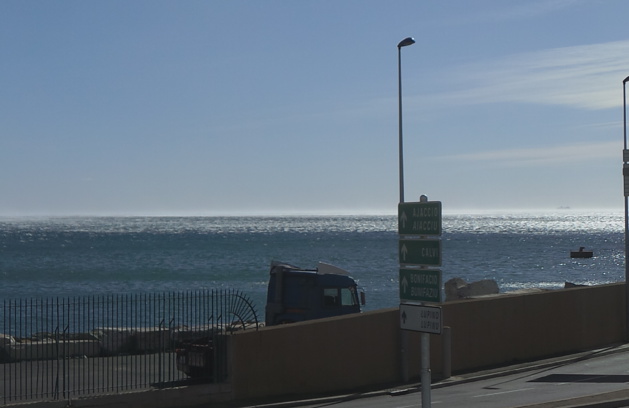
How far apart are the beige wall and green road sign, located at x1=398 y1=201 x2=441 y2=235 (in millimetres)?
6735

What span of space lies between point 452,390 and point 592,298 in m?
8.87

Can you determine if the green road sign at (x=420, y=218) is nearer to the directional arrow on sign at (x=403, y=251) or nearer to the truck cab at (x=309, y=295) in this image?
the directional arrow on sign at (x=403, y=251)

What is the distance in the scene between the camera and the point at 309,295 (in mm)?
28172

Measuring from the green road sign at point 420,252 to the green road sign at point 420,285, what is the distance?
0.13 m

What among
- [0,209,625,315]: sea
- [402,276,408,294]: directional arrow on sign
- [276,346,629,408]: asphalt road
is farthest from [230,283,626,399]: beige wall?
[0,209,625,315]: sea

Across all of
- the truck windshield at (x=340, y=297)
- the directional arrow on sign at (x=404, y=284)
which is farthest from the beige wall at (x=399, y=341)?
the directional arrow on sign at (x=404, y=284)

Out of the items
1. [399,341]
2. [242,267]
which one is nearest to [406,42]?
[399,341]

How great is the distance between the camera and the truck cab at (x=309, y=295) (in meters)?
28.1

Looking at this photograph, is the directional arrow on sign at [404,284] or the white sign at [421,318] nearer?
the white sign at [421,318]

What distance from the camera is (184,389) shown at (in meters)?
18.8

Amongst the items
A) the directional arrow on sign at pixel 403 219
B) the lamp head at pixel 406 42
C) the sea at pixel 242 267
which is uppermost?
the lamp head at pixel 406 42

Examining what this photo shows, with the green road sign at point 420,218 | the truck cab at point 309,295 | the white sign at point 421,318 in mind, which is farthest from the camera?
the truck cab at point 309,295

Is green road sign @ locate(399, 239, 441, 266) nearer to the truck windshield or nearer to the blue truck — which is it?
the blue truck

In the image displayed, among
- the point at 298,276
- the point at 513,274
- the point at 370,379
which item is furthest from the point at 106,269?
the point at 370,379
